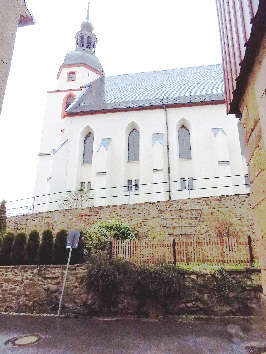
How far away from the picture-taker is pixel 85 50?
3362 centimetres

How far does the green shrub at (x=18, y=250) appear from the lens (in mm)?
11319

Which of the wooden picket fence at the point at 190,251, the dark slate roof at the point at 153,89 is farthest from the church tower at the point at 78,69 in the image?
the wooden picket fence at the point at 190,251

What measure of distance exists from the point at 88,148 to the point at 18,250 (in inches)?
519

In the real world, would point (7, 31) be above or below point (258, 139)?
above

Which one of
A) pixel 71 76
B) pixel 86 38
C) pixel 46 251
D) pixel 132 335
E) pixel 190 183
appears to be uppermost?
pixel 86 38

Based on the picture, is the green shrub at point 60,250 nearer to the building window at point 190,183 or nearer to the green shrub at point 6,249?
the green shrub at point 6,249

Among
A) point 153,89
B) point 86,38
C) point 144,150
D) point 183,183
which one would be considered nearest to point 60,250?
point 183,183

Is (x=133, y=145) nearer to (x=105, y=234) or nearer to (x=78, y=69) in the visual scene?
(x=105, y=234)

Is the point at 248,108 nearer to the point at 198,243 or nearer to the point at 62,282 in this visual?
the point at 198,243

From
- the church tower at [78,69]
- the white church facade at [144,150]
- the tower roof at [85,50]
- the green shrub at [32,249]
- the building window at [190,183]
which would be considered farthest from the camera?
the tower roof at [85,50]

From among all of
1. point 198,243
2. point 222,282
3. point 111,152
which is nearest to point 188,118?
point 111,152

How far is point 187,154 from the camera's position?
22.0m

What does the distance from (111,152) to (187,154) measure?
5.90 metres

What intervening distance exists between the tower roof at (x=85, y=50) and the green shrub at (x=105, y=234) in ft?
76.0
